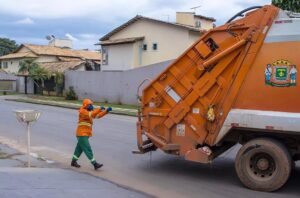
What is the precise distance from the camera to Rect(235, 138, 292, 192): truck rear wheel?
8203 mm

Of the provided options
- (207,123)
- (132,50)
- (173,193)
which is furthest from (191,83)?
(132,50)

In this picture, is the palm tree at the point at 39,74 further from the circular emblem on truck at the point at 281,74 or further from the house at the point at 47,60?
the circular emblem on truck at the point at 281,74

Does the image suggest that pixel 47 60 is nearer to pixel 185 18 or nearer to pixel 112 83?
pixel 185 18

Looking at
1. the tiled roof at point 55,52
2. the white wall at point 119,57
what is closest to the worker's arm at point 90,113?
the white wall at point 119,57

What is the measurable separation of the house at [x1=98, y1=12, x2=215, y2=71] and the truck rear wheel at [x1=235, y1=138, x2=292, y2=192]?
106ft

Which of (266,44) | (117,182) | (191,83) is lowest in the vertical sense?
(117,182)

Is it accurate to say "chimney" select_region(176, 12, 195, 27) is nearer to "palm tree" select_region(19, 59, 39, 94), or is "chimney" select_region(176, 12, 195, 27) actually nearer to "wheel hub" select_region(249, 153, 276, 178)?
"palm tree" select_region(19, 59, 39, 94)

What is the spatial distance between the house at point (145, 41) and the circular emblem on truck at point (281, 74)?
106 ft

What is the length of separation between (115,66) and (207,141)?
38280 mm

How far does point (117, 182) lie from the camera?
8.91 meters

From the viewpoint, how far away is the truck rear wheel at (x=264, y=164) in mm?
8203

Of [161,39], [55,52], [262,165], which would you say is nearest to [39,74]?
[161,39]

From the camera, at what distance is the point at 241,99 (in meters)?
8.62

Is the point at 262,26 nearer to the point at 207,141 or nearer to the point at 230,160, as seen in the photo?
the point at 207,141
